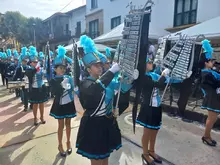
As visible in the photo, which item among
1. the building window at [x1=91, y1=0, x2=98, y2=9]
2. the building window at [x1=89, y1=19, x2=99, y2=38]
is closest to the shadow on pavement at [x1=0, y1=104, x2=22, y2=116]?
the building window at [x1=89, y1=19, x2=99, y2=38]

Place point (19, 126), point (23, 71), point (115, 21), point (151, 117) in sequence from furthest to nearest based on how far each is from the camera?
point (115, 21)
point (23, 71)
point (19, 126)
point (151, 117)

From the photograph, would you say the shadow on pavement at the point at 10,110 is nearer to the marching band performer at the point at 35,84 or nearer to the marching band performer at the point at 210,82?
the marching band performer at the point at 35,84

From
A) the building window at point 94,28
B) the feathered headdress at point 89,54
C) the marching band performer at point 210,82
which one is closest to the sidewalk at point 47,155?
the marching band performer at point 210,82

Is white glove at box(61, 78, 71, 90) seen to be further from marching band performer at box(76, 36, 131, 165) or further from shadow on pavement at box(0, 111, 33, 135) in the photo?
shadow on pavement at box(0, 111, 33, 135)

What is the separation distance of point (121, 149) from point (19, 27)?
29.1m

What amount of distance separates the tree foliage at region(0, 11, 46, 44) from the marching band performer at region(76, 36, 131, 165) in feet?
94.9

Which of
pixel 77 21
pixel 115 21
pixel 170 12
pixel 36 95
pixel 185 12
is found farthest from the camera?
pixel 77 21

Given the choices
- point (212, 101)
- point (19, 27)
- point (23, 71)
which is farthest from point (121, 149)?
point (19, 27)

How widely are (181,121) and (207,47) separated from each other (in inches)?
90.8

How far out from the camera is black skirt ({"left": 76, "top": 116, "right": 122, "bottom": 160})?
1.94 m

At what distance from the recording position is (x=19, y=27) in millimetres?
27375

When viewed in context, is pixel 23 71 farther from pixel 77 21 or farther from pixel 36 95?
pixel 77 21

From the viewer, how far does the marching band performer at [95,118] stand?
6.17 ft

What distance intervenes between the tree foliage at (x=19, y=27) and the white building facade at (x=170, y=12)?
50.7ft
